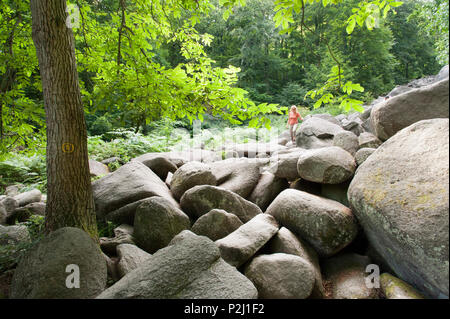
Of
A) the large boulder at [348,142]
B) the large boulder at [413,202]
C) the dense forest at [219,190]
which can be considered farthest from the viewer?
the large boulder at [348,142]

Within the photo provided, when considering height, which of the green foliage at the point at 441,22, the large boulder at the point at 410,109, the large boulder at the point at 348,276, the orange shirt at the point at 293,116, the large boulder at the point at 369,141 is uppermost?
the green foliage at the point at 441,22

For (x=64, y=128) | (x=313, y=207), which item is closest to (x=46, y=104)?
(x=64, y=128)

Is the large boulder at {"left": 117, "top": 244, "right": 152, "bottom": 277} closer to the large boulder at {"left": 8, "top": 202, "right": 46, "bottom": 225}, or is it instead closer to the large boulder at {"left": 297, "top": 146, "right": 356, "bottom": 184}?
the large boulder at {"left": 8, "top": 202, "right": 46, "bottom": 225}

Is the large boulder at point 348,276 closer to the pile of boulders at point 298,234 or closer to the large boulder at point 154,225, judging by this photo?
the pile of boulders at point 298,234

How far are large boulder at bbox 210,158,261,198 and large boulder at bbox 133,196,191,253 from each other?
1827 mm

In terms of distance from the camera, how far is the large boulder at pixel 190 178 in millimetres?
5230

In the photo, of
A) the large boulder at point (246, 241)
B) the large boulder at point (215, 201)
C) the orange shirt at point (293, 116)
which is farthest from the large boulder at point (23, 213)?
the orange shirt at point (293, 116)

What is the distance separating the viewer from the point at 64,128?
10.4ft

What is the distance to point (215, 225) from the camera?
3996 millimetres

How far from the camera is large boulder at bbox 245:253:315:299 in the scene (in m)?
2.95

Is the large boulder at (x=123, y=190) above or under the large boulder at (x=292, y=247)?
above

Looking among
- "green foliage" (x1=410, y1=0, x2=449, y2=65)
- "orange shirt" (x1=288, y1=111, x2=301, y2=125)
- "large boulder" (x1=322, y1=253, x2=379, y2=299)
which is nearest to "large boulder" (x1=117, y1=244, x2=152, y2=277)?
"large boulder" (x1=322, y1=253, x2=379, y2=299)

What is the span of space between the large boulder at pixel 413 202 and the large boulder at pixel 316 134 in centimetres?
598

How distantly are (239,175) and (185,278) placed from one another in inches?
138
